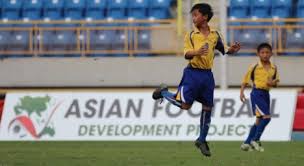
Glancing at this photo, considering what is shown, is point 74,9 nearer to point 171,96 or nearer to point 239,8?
point 239,8

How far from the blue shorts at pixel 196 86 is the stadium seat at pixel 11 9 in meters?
16.0

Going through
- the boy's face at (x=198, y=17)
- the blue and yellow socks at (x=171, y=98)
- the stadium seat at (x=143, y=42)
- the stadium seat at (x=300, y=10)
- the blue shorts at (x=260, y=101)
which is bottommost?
the blue shorts at (x=260, y=101)

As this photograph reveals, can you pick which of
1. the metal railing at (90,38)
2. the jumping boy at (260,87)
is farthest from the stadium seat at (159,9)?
the jumping boy at (260,87)

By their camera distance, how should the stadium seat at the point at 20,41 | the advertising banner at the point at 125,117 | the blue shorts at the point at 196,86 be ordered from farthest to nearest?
the stadium seat at the point at 20,41
the advertising banner at the point at 125,117
the blue shorts at the point at 196,86

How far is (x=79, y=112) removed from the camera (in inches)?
850

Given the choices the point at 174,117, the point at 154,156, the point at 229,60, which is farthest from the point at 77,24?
the point at 154,156

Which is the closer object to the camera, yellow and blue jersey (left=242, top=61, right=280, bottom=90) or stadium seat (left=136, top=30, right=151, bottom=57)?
yellow and blue jersey (left=242, top=61, right=280, bottom=90)

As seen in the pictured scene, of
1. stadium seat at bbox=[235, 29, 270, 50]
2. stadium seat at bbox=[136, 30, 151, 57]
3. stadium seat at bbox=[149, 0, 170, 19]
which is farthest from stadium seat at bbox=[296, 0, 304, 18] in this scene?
stadium seat at bbox=[136, 30, 151, 57]

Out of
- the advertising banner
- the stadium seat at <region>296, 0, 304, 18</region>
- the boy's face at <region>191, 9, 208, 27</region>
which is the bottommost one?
the advertising banner

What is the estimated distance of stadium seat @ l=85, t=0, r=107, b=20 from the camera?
27.3m

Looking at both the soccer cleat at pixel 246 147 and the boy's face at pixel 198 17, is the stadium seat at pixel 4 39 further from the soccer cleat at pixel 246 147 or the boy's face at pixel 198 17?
the boy's face at pixel 198 17

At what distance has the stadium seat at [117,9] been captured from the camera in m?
27.1

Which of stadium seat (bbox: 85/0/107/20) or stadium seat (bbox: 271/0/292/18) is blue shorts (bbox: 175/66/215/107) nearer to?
stadium seat (bbox: 271/0/292/18)

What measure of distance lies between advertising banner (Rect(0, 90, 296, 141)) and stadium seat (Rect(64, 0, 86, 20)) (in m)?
6.00
